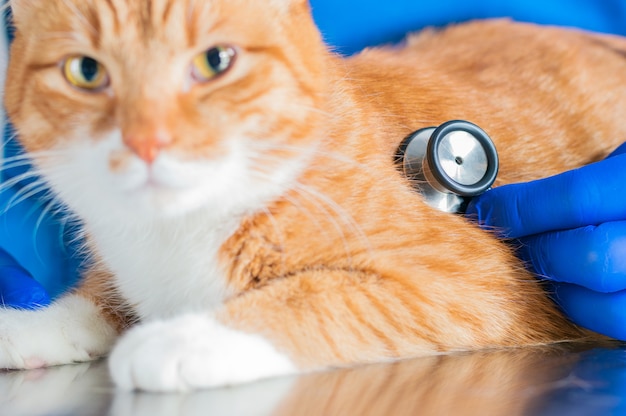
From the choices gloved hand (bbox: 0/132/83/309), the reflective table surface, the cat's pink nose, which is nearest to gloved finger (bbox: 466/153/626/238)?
the reflective table surface

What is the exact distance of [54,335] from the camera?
4.48 ft

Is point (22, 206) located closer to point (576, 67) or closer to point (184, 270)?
point (184, 270)

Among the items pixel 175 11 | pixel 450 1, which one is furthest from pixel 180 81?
pixel 450 1

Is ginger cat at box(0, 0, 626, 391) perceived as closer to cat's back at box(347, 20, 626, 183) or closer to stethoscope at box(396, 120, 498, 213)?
stethoscope at box(396, 120, 498, 213)

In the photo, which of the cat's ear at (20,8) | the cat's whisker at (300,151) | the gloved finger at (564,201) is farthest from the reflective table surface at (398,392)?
the cat's ear at (20,8)

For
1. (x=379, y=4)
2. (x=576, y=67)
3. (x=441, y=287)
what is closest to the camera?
(x=441, y=287)

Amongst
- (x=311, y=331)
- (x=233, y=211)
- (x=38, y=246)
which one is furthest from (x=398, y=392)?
(x=38, y=246)

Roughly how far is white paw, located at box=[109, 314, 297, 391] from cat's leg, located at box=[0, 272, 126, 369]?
1.16 ft

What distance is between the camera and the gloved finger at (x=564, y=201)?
125 cm

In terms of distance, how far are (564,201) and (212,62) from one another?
65cm

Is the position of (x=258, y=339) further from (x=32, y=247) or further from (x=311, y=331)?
(x=32, y=247)

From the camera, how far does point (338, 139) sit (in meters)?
1.33

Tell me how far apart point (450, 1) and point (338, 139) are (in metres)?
1.17

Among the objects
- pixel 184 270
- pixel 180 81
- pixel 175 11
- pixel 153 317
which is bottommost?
pixel 153 317
